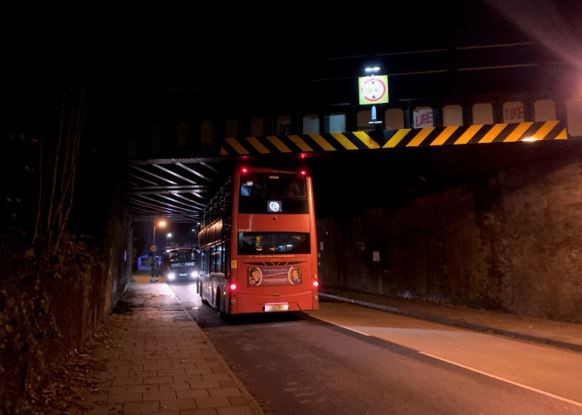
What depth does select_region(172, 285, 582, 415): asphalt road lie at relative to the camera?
6.50m

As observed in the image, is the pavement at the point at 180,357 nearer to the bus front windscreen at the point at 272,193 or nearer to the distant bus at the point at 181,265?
the bus front windscreen at the point at 272,193

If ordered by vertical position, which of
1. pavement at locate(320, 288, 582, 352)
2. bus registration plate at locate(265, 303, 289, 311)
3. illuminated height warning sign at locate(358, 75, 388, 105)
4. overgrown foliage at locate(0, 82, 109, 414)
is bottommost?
pavement at locate(320, 288, 582, 352)

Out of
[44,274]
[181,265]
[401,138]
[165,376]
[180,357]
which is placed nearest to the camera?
[44,274]

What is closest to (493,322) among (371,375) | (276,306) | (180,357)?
(276,306)

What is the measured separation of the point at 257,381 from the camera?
8039mm

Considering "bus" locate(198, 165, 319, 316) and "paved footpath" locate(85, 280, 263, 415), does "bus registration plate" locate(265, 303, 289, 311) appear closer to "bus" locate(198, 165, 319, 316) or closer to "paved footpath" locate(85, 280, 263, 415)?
"bus" locate(198, 165, 319, 316)

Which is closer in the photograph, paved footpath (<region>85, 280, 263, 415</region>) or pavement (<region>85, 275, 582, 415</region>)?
paved footpath (<region>85, 280, 263, 415</region>)

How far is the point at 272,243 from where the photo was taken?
1493 centimetres

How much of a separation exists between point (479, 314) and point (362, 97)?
7169 mm

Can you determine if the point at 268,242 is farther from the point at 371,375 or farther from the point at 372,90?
the point at 371,375

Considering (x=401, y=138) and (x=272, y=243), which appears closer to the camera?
(x=401, y=138)

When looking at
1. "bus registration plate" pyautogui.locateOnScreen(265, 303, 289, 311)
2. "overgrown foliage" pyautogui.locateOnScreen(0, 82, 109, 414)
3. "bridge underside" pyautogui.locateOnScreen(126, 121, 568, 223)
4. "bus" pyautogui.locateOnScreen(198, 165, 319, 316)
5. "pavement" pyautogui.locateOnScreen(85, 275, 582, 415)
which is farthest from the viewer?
"bus registration plate" pyautogui.locateOnScreen(265, 303, 289, 311)

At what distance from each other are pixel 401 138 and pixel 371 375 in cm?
747

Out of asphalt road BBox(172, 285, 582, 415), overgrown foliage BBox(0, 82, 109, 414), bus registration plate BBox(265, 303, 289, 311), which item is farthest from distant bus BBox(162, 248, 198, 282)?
overgrown foliage BBox(0, 82, 109, 414)
